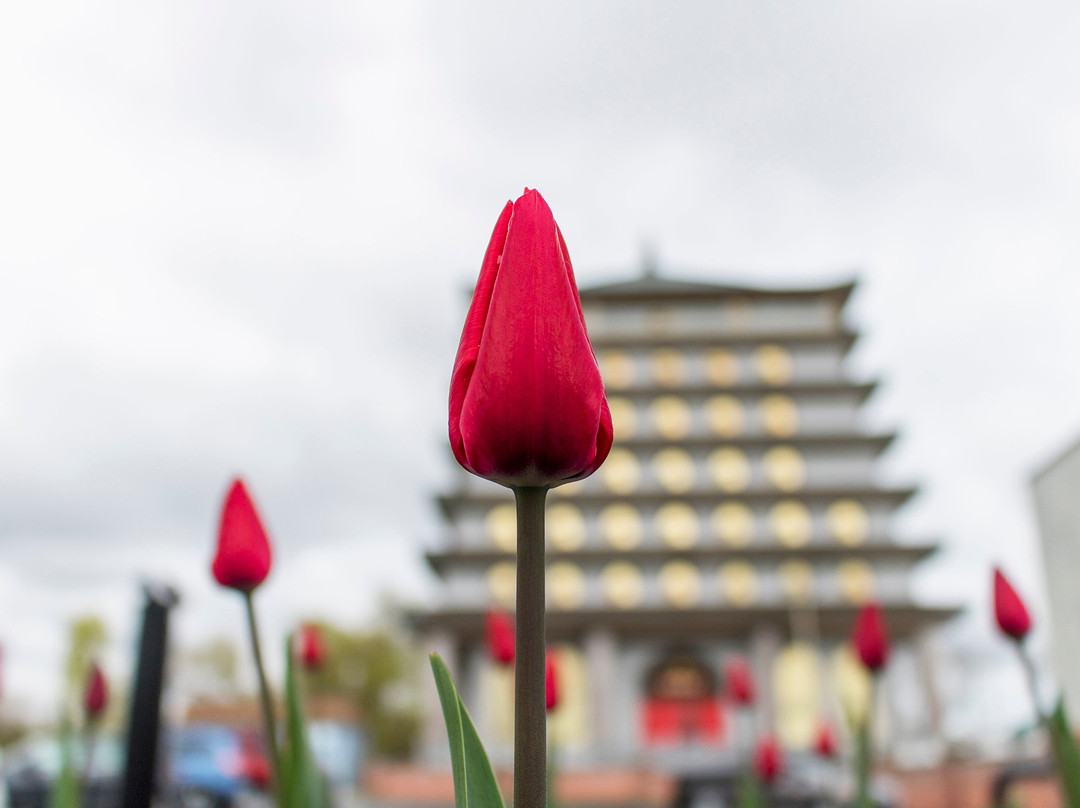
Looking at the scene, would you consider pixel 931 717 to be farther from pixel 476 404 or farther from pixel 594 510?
pixel 476 404

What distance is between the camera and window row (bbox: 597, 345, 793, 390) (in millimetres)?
30672

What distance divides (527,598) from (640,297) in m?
32.4

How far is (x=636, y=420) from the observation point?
30.0m

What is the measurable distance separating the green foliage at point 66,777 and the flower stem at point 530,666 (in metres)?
1.81

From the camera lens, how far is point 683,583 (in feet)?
88.2

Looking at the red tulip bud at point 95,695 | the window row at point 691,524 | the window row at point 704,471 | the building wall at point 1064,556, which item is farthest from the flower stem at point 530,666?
the window row at point 704,471

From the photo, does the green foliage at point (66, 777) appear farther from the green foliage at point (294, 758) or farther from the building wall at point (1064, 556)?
the building wall at point (1064, 556)

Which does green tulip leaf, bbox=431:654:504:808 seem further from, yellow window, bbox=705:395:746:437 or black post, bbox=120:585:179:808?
yellow window, bbox=705:395:746:437

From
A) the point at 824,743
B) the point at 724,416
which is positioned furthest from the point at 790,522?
the point at 824,743

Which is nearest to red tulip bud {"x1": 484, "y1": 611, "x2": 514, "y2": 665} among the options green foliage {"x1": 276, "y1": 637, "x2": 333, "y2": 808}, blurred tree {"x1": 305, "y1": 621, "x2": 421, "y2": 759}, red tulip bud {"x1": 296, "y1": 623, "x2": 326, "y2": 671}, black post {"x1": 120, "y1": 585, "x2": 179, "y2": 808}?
red tulip bud {"x1": 296, "y1": 623, "x2": 326, "y2": 671}

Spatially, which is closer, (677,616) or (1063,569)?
(1063,569)

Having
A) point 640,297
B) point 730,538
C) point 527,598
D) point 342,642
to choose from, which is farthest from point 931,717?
point 342,642

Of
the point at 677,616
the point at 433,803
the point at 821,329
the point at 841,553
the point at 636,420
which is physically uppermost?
the point at 821,329

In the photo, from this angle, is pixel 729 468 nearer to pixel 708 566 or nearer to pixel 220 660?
pixel 708 566
